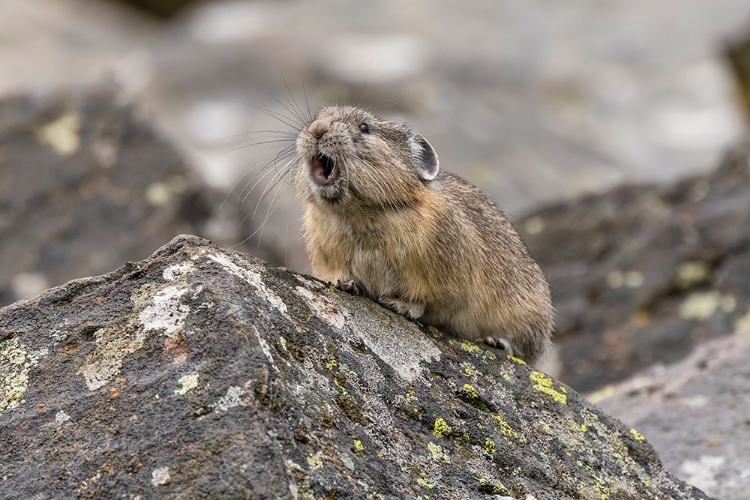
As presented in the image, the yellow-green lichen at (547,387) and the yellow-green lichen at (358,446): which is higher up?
the yellow-green lichen at (547,387)

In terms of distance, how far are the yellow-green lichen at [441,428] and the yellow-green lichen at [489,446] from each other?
27cm

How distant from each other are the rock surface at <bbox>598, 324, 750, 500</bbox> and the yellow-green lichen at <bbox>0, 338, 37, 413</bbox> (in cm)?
549

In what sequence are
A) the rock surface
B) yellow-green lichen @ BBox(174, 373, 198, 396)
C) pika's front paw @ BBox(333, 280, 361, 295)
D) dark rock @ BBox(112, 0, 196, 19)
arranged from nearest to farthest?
1. yellow-green lichen @ BBox(174, 373, 198, 396)
2. pika's front paw @ BBox(333, 280, 361, 295)
3. the rock surface
4. dark rock @ BBox(112, 0, 196, 19)

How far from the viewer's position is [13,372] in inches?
238

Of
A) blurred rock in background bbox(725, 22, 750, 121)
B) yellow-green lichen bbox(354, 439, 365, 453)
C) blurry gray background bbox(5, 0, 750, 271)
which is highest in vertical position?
blurred rock in background bbox(725, 22, 750, 121)

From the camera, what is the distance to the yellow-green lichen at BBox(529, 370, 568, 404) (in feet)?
24.5

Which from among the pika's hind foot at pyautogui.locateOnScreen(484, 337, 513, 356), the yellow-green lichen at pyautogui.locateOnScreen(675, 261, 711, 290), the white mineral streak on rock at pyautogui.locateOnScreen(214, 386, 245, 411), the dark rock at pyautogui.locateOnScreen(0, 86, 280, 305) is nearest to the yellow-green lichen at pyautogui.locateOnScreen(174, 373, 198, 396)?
the white mineral streak on rock at pyautogui.locateOnScreen(214, 386, 245, 411)

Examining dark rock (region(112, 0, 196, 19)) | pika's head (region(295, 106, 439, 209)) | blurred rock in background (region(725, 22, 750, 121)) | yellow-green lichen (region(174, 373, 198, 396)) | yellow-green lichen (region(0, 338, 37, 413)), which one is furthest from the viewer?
dark rock (region(112, 0, 196, 19))

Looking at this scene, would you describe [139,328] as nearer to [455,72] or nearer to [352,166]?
[352,166]

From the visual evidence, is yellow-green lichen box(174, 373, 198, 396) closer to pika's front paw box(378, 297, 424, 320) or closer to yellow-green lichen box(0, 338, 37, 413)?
yellow-green lichen box(0, 338, 37, 413)

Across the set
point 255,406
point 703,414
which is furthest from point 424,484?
point 703,414

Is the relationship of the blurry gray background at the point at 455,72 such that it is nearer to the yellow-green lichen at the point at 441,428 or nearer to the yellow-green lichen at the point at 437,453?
the yellow-green lichen at the point at 441,428

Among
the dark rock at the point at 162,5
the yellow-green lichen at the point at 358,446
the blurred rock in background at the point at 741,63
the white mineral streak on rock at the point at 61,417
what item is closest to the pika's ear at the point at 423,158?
the yellow-green lichen at the point at 358,446

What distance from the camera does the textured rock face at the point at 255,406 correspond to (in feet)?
17.8
